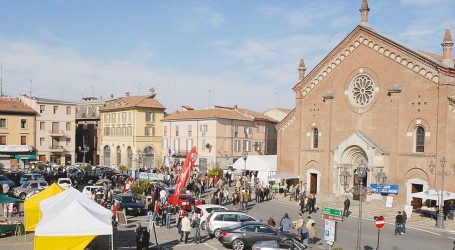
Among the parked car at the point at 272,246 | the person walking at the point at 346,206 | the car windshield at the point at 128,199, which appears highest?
the parked car at the point at 272,246

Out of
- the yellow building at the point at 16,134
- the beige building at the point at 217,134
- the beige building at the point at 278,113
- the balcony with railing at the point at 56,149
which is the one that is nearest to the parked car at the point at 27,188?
the beige building at the point at 217,134

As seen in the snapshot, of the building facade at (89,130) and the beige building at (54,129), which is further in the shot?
the building facade at (89,130)

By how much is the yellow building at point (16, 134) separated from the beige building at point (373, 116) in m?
37.1

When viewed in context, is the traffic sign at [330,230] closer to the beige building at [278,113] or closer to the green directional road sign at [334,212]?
the green directional road sign at [334,212]

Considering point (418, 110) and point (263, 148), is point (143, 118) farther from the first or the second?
point (418, 110)

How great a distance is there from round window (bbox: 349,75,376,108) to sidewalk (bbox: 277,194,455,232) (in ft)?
26.6

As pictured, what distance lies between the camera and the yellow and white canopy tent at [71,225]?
48.1ft

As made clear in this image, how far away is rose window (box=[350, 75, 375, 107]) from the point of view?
37188 mm

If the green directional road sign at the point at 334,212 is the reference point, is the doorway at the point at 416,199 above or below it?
below

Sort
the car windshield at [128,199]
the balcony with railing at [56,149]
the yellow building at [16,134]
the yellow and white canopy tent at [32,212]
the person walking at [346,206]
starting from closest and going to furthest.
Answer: the yellow and white canopy tent at [32,212] → the car windshield at [128,199] → the person walking at [346,206] → the yellow building at [16,134] → the balcony with railing at [56,149]

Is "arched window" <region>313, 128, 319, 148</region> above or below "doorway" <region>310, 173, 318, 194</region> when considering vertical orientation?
above

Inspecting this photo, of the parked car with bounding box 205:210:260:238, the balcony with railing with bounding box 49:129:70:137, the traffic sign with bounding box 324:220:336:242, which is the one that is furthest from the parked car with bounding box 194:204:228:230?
Answer: the balcony with railing with bounding box 49:129:70:137

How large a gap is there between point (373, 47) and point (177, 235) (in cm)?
2258

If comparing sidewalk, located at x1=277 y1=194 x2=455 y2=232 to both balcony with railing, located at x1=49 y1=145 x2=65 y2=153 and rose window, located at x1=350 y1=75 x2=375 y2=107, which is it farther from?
balcony with railing, located at x1=49 y1=145 x2=65 y2=153
